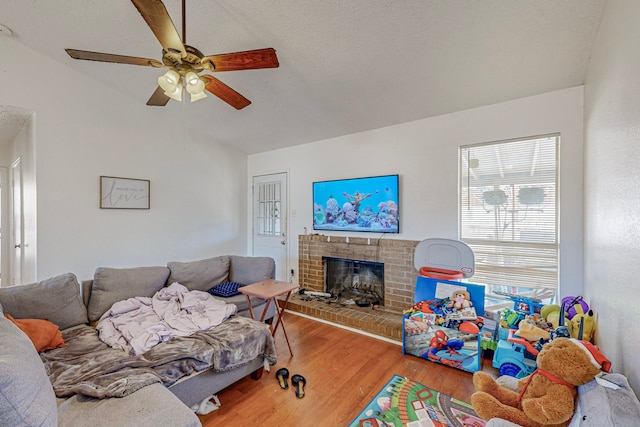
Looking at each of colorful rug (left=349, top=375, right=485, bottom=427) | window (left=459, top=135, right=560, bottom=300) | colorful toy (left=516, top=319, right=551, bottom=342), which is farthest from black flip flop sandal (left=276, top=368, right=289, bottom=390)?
window (left=459, top=135, right=560, bottom=300)

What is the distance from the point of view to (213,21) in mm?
2230

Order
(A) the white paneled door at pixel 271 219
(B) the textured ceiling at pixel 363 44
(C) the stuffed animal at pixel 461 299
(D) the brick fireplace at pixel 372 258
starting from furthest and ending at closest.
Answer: (A) the white paneled door at pixel 271 219, (D) the brick fireplace at pixel 372 258, (C) the stuffed animal at pixel 461 299, (B) the textured ceiling at pixel 363 44

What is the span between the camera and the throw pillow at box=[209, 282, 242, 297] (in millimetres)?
3070

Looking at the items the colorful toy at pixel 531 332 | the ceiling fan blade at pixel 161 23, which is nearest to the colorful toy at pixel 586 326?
the colorful toy at pixel 531 332

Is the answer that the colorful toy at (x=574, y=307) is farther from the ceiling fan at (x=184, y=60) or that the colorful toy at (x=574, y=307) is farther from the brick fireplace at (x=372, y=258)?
the ceiling fan at (x=184, y=60)

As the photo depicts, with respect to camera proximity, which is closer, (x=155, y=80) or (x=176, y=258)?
(x=155, y=80)

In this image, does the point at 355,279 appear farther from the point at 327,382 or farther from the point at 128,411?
the point at 128,411

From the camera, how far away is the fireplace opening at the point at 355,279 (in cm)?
365

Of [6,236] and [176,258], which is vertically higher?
[6,236]

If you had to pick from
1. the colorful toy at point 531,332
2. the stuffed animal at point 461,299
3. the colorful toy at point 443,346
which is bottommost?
the colorful toy at point 443,346

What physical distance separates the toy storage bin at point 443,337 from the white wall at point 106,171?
3.37 metres

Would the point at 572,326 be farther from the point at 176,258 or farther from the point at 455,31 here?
the point at 176,258

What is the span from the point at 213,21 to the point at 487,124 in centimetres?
273

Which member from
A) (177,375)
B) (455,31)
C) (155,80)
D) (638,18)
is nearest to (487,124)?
(455,31)
